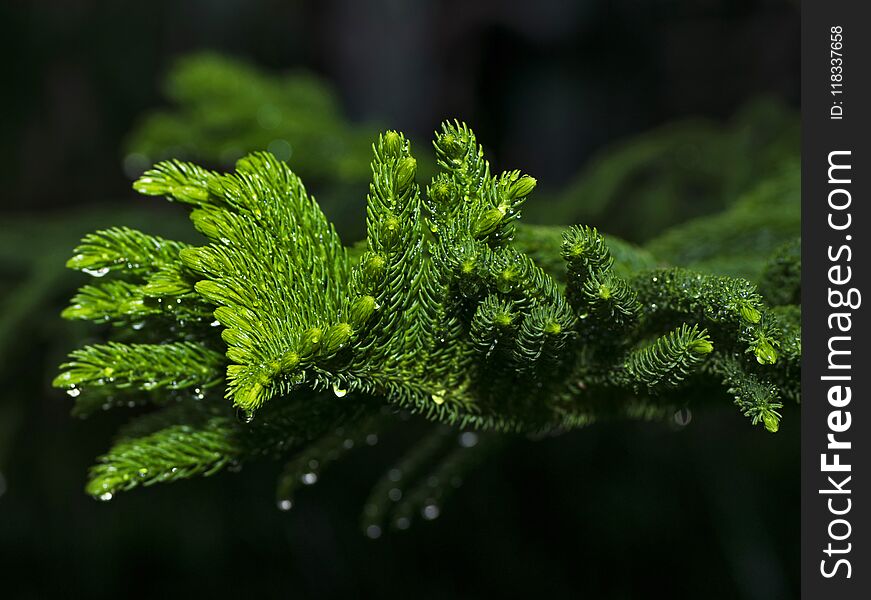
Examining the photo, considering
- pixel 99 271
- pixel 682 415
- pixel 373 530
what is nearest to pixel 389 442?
pixel 373 530

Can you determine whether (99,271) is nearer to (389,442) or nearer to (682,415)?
(682,415)

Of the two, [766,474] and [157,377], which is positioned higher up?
[766,474]

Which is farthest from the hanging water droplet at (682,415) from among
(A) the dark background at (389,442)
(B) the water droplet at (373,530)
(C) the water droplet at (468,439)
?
(A) the dark background at (389,442)

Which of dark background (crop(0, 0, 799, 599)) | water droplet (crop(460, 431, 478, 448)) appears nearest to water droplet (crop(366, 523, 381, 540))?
water droplet (crop(460, 431, 478, 448))

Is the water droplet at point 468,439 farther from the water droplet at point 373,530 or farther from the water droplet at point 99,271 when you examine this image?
the water droplet at point 99,271

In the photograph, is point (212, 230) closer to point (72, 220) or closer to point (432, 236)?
point (432, 236)

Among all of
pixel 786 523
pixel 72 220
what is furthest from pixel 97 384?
pixel 786 523
